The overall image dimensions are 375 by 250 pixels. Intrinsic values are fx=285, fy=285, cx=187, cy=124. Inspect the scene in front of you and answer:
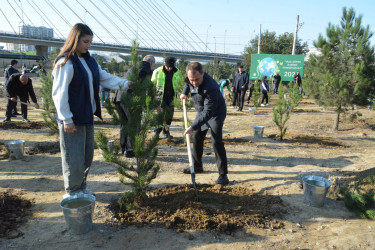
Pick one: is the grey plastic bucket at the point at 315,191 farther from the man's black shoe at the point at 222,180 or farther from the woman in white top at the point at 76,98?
the woman in white top at the point at 76,98

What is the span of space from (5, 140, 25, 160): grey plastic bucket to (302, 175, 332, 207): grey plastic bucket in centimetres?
482

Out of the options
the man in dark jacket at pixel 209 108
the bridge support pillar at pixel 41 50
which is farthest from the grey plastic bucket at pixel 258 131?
the bridge support pillar at pixel 41 50

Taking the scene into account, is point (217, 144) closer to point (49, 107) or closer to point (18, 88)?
point (49, 107)

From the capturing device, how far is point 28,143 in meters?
6.36

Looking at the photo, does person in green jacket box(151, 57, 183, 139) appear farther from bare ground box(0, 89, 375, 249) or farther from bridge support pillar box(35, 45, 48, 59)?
bridge support pillar box(35, 45, 48, 59)

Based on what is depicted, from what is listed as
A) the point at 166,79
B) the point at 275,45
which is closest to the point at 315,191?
the point at 166,79

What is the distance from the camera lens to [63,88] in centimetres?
264

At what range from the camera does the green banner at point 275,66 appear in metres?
20.8

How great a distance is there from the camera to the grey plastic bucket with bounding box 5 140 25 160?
5.10m

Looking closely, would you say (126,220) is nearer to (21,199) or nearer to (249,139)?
(21,199)

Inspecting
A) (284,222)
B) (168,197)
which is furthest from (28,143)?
(284,222)

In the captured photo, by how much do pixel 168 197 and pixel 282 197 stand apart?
150cm

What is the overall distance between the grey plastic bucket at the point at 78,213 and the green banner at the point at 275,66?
63.8ft

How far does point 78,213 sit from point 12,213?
1.10 metres
